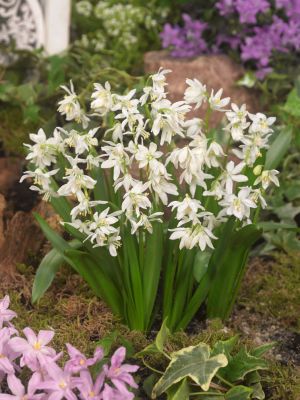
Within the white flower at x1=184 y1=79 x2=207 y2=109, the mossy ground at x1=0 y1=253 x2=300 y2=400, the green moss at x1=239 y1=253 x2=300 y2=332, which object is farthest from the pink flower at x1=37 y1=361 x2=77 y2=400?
the green moss at x1=239 y1=253 x2=300 y2=332

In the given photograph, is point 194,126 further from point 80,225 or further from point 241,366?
point 241,366

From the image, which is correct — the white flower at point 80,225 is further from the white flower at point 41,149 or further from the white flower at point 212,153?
the white flower at point 212,153

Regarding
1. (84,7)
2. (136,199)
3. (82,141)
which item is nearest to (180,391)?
(136,199)

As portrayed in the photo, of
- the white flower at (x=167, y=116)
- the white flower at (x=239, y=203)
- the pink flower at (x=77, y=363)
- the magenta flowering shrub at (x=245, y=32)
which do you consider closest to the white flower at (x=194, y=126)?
the white flower at (x=167, y=116)

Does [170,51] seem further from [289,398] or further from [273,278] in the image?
[289,398]

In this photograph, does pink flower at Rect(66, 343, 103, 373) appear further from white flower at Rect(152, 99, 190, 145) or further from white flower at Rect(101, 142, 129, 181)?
white flower at Rect(152, 99, 190, 145)

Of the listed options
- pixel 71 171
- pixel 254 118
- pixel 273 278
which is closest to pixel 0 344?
pixel 71 171
